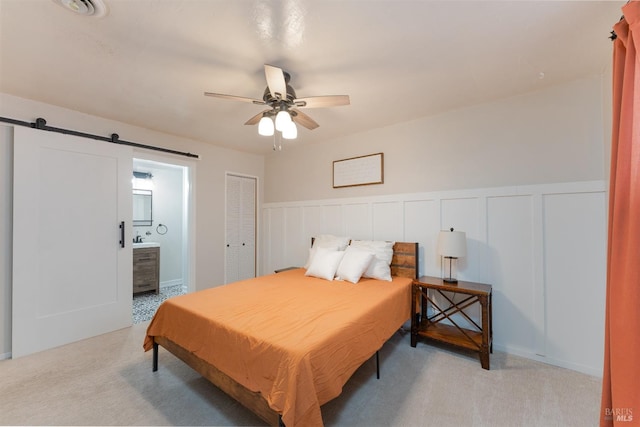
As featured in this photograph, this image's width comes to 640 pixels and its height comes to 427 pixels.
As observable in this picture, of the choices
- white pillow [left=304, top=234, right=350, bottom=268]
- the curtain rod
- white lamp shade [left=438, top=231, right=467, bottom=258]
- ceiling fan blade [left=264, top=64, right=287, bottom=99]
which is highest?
ceiling fan blade [left=264, top=64, right=287, bottom=99]

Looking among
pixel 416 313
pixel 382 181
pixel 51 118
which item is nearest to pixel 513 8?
pixel 382 181

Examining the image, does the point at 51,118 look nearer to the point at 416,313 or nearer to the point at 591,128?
the point at 416,313

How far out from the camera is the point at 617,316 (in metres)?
1.10

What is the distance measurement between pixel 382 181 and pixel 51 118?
3.73m

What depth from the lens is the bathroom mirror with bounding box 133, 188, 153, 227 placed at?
4.86 meters

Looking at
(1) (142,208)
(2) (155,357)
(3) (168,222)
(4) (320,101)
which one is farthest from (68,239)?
(4) (320,101)

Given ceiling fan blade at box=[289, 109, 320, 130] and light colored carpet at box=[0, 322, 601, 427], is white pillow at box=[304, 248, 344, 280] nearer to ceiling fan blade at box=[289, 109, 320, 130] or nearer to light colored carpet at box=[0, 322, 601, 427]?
light colored carpet at box=[0, 322, 601, 427]

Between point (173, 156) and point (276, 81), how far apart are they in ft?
8.28

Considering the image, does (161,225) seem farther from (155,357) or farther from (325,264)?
(325,264)

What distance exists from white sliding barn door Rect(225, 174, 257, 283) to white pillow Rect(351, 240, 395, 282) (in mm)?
2246

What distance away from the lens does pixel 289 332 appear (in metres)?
1.54

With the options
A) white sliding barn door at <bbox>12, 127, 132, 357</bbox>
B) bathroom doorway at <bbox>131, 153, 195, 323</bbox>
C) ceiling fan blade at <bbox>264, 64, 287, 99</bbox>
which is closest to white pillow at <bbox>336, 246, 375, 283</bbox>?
ceiling fan blade at <bbox>264, 64, 287, 99</bbox>

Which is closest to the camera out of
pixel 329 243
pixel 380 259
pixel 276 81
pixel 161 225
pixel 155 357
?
pixel 276 81

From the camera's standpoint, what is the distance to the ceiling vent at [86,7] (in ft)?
4.48
